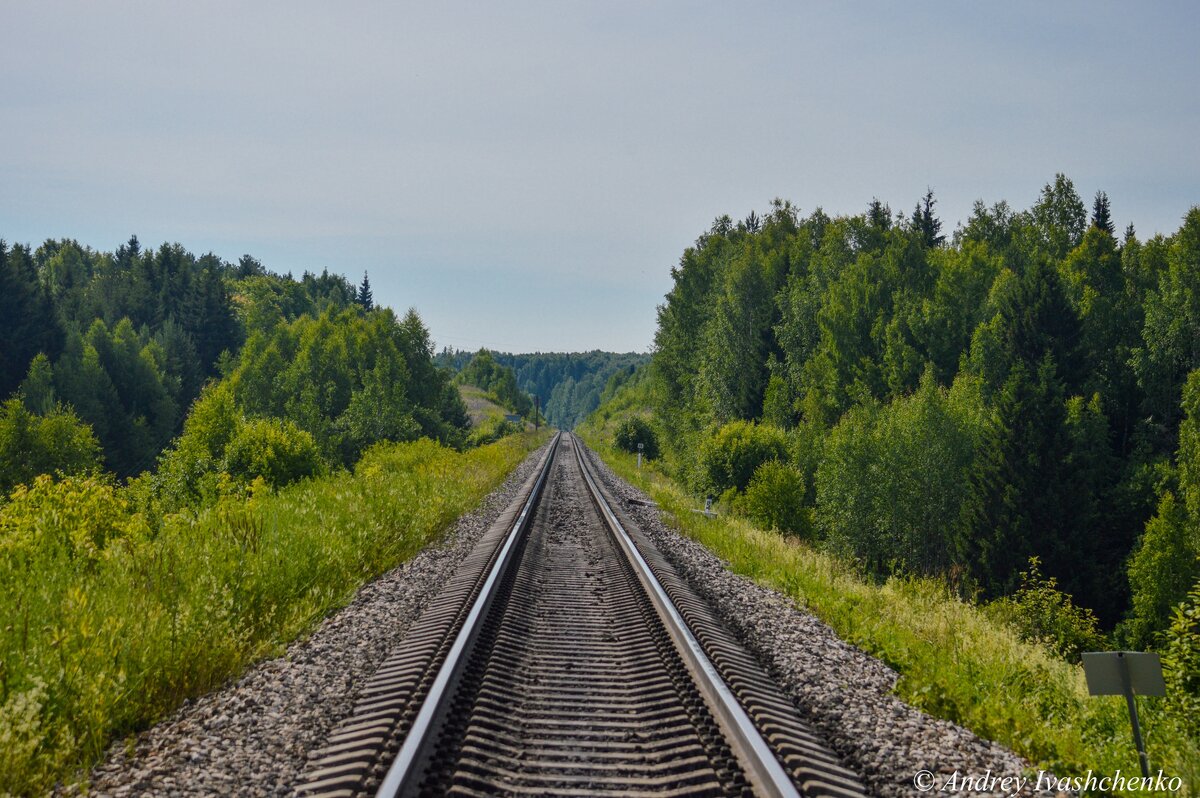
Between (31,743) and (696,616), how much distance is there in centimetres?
587

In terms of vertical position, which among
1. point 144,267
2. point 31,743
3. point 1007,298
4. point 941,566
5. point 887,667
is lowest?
point 941,566

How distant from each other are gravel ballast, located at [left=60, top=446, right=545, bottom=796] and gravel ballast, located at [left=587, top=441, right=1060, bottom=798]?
358cm

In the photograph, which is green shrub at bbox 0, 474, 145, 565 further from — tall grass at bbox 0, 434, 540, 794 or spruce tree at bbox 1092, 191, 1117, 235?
spruce tree at bbox 1092, 191, 1117, 235

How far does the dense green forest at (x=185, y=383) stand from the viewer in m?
29.7

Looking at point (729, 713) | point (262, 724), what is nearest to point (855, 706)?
point (729, 713)

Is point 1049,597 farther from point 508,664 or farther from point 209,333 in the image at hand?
point 209,333

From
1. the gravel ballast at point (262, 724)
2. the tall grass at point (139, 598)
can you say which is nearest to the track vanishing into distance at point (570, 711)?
the gravel ballast at point (262, 724)

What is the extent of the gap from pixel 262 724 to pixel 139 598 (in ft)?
8.29

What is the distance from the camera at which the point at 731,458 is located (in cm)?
3628

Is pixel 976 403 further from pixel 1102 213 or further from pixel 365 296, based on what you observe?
pixel 365 296

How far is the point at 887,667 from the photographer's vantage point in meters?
7.37

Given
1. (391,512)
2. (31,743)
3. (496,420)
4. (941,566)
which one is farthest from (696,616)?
(496,420)

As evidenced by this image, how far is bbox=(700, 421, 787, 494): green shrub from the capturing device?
36281 millimetres

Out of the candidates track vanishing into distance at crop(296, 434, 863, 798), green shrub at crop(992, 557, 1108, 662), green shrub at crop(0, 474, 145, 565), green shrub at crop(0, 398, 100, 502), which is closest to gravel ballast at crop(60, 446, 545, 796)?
track vanishing into distance at crop(296, 434, 863, 798)
